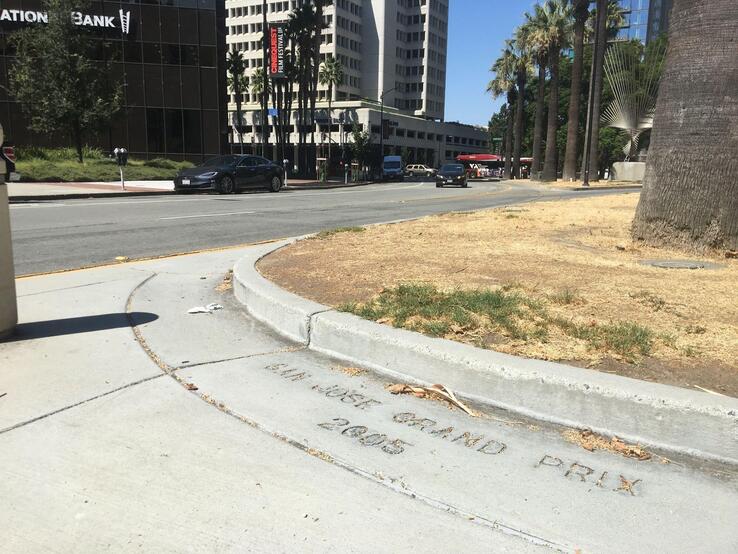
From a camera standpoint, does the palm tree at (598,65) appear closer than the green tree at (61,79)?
No

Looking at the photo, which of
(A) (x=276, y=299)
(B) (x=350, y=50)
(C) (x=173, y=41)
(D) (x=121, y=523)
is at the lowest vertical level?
(D) (x=121, y=523)

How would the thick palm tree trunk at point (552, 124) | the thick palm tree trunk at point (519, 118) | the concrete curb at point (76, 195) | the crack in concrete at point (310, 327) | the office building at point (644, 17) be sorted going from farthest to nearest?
the office building at point (644, 17) → the thick palm tree trunk at point (519, 118) → the thick palm tree trunk at point (552, 124) → the concrete curb at point (76, 195) → the crack in concrete at point (310, 327)

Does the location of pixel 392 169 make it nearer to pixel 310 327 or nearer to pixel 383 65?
pixel 310 327

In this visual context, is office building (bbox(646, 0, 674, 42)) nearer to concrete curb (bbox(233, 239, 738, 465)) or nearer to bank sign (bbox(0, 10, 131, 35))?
bank sign (bbox(0, 10, 131, 35))

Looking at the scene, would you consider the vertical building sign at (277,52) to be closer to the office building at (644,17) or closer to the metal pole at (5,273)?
the metal pole at (5,273)

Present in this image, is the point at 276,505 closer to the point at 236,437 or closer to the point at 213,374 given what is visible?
the point at 236,437

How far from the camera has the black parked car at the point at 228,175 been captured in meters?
22.4

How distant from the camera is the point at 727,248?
23.7ft

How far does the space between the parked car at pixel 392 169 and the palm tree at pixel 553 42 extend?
15.3 metres

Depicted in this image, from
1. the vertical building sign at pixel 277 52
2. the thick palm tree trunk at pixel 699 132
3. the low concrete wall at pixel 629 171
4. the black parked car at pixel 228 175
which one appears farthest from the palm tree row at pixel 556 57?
the thick palm tree trunk at pixel 699 132

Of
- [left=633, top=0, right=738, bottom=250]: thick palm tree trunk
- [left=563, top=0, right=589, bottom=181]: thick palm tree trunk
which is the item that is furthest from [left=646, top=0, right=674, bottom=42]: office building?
[left=633, top=0, right=738, bottom=250]: thick palm tree trunk

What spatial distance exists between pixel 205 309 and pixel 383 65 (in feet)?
365

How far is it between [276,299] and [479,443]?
243 centimetres

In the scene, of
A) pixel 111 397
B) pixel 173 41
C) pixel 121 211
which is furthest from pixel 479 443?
pixel 173 41
